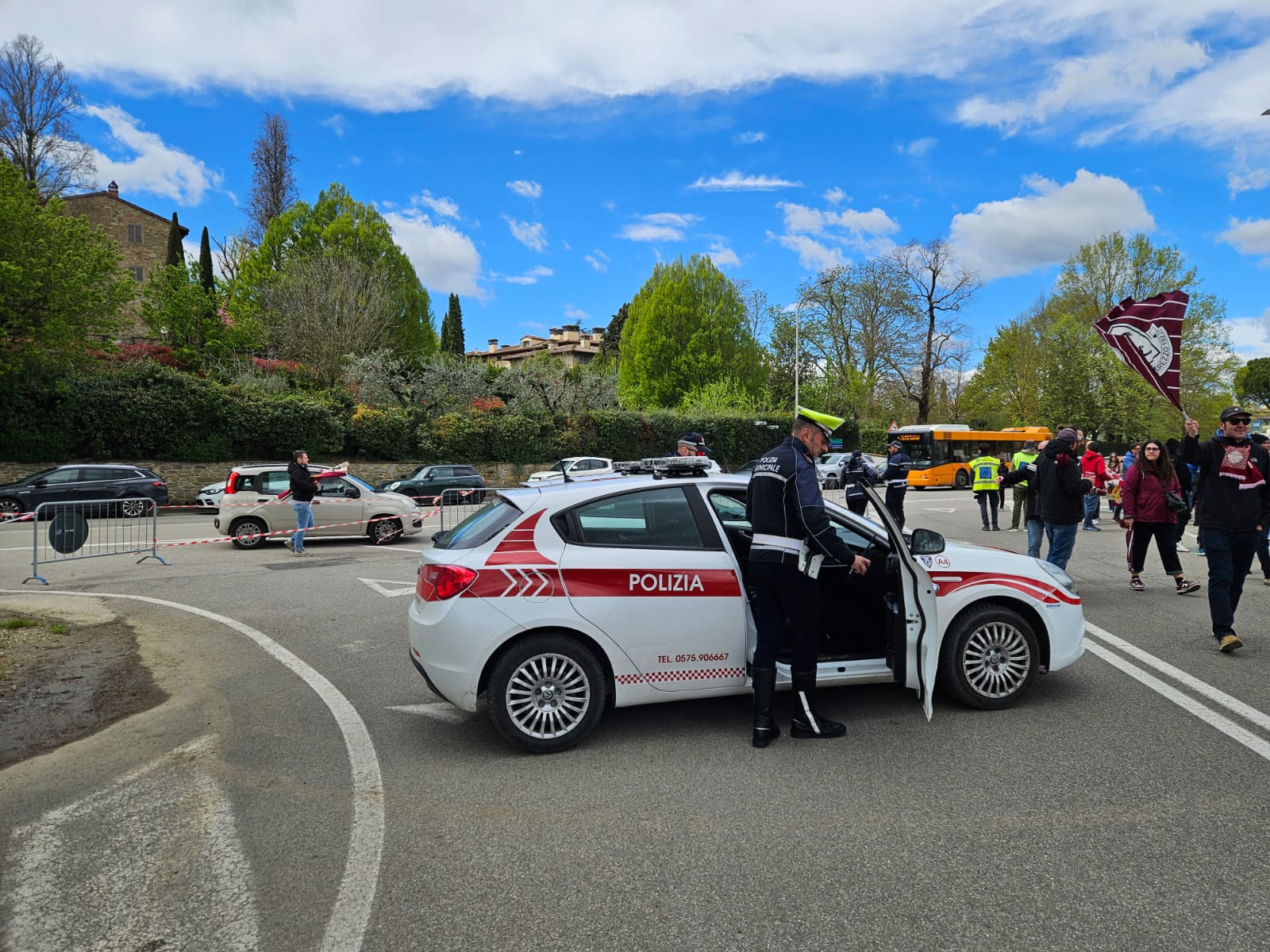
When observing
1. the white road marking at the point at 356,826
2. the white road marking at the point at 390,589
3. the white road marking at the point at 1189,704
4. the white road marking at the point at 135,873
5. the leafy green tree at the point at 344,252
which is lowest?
the white road marking at the point at 135,873

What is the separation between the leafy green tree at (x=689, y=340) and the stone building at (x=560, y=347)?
5871cm

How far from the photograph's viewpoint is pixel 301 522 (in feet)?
45.1

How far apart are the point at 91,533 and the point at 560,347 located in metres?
107

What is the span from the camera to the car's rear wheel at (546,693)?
4473 millimetres

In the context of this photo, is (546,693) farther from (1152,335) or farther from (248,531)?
(248,531)

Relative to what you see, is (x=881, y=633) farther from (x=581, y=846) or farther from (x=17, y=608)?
(x=17, y=608)

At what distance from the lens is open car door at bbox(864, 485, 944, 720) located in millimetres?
4535

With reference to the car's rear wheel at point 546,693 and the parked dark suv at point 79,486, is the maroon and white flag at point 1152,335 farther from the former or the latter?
the parked dark suv at point 79,486

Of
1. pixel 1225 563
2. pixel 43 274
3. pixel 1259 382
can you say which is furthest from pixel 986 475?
pixel 1259 382

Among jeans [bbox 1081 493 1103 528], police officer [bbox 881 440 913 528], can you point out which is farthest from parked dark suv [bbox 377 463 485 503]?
jeans [bbox 1081 493 1103 528]

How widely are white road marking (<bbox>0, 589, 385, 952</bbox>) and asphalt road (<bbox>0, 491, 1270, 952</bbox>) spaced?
2cm

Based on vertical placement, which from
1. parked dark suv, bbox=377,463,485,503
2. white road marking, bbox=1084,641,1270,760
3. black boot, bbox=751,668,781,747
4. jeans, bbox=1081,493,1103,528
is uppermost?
parked dark suv, bbox=377,463,485,503

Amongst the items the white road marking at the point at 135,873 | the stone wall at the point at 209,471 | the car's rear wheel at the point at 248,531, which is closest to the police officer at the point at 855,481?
the white road marking at the point at 135,873

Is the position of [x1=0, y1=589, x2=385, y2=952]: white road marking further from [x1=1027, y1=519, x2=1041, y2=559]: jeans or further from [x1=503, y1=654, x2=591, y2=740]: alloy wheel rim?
[x1=1027, y1=519, x2=1041, y2=559]: jeans
